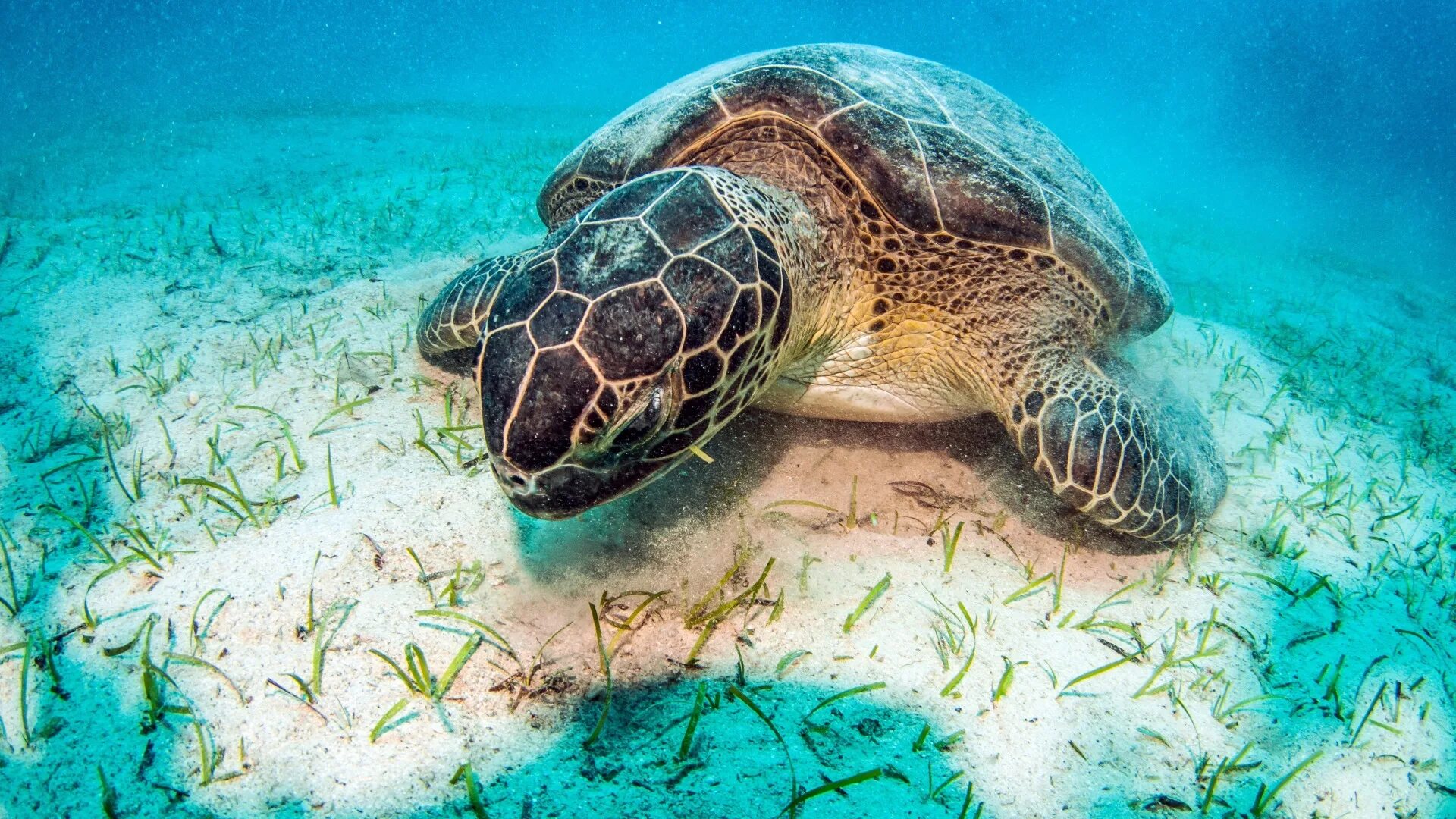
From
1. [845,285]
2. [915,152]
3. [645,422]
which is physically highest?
[915,152]

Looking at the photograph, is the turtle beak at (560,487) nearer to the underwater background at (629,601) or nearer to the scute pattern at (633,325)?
the scute pattern at (633,325)

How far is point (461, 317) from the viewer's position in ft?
10.5

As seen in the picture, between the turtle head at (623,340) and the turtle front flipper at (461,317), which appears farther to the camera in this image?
the turtle front flipper at (461,317)

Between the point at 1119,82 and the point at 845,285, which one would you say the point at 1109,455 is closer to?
the point at 845,285

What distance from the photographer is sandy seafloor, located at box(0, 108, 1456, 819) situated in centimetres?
169

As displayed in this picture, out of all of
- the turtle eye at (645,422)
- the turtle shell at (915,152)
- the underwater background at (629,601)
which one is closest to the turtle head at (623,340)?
the turtle eye at (645,422)

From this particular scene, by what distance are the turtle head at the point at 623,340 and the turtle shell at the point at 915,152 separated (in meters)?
1.14

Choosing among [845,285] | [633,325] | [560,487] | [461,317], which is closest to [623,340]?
[633,325]

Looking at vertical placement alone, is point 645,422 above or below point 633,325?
below

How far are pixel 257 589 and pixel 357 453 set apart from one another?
852mm

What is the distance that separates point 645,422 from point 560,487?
32 cm

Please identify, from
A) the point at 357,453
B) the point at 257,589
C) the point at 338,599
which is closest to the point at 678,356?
the point at 338,599

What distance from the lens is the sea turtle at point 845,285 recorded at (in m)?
1.89

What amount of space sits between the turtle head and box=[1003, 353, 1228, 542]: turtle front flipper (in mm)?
1443
